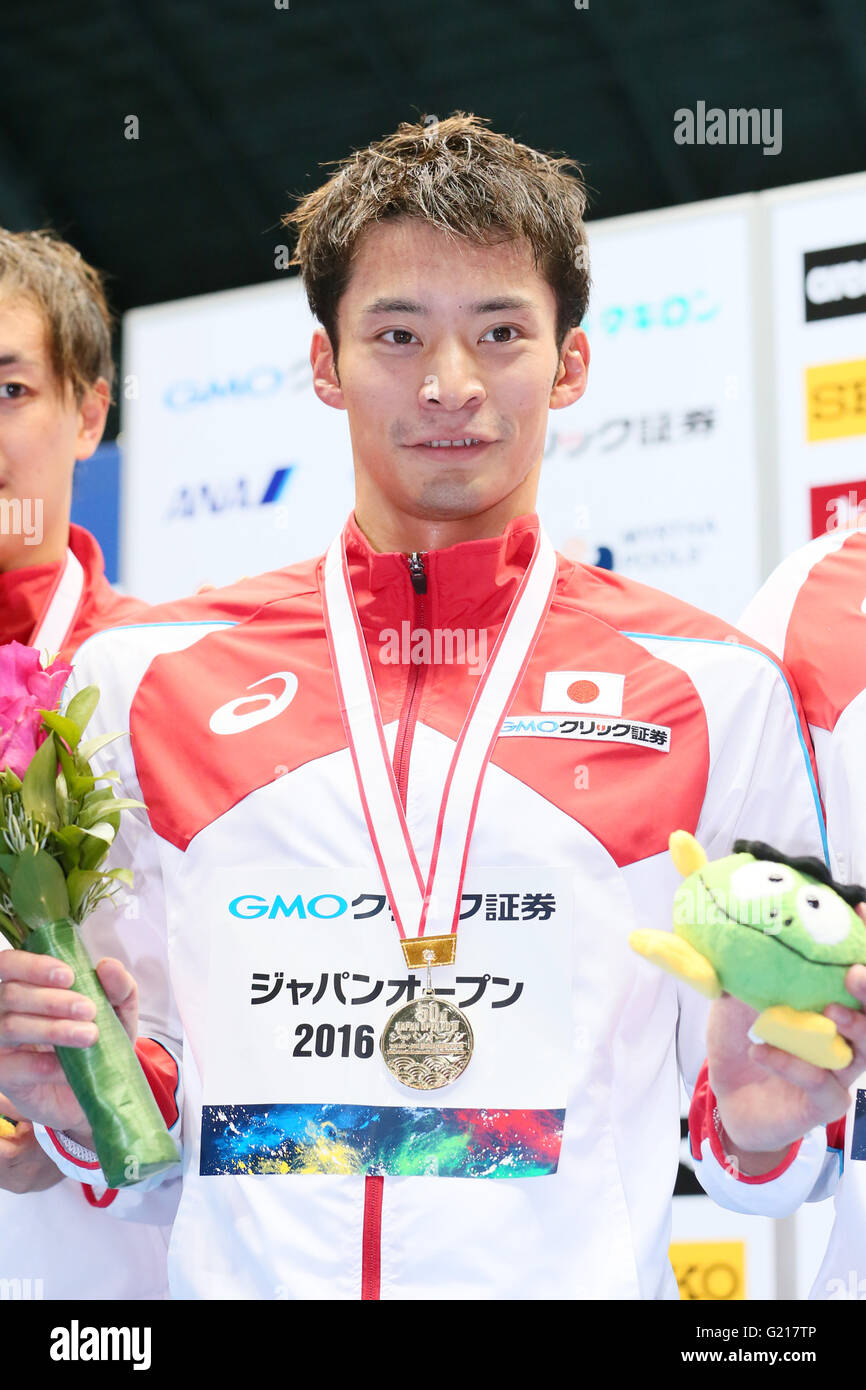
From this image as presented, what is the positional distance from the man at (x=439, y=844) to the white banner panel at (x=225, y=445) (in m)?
1.56

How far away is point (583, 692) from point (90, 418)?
4.38ft

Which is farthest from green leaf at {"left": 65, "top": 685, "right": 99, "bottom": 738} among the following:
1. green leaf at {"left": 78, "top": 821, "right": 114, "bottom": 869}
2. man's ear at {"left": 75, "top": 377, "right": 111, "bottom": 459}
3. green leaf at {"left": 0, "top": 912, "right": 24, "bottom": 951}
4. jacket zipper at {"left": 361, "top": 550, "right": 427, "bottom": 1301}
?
man's ear at {"left": 75, "top": 377, "right": 111, "bottom": 459}

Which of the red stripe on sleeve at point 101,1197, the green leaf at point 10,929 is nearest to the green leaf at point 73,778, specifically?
the green leaf at point 10,929

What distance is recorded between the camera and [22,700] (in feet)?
6.31

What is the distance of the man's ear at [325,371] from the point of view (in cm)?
239

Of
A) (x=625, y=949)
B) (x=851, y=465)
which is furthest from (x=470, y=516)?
(x=851, y=465)

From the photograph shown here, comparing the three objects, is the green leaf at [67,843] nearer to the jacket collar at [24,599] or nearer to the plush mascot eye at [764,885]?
the plush mascot eye at [764,885]

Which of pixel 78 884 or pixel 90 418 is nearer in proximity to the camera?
pixel 78 884

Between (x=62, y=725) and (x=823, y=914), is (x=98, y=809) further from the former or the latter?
(x=823, y=914)

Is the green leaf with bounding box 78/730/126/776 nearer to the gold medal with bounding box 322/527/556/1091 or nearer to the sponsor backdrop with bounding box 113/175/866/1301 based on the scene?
the gold medal with bounding box 322/527/556/1091

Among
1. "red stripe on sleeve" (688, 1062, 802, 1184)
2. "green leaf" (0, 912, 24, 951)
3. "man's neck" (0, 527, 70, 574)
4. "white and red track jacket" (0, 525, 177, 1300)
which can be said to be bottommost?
"white and red track jacket" (0, 525, 177, 1300)

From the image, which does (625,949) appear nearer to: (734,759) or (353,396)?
(734,759)

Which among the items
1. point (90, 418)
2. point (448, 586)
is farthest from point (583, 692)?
point (90, 418)

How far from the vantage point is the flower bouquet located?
1868 millimetres
